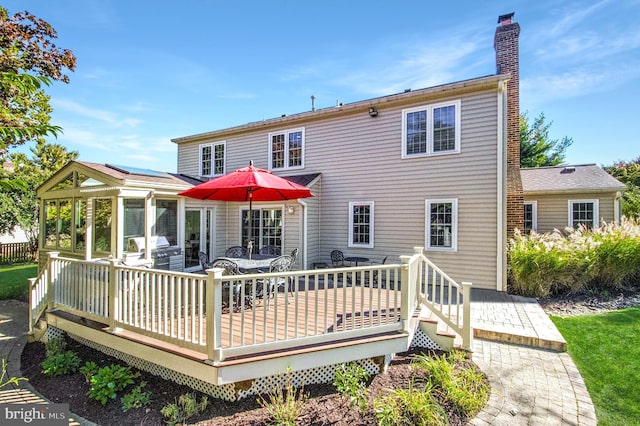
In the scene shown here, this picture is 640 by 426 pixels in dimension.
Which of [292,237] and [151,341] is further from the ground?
[292,237]

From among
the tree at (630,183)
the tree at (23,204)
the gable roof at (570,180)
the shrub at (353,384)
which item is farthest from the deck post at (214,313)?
the tree at (630,183)

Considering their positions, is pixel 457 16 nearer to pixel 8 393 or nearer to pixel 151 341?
pixel 151 341

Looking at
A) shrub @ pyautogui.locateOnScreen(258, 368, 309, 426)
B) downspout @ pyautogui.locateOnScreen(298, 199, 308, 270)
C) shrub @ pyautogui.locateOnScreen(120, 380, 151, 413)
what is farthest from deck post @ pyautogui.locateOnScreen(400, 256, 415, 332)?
downspout @ pyautogui.locateOnScreen(298, 199, 308, 270)

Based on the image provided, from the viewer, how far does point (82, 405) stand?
3.70 meters

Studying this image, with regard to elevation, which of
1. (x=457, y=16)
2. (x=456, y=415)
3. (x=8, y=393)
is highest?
(x=457, y=16)

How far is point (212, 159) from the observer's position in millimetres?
12609

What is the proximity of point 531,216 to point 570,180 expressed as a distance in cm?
230

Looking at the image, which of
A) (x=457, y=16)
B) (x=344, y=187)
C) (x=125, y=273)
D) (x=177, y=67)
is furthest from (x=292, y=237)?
(x=457, y=16)

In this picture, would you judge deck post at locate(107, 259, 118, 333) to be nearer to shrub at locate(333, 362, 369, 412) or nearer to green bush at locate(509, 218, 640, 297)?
shrub at locate(333, 362, 369, 412)

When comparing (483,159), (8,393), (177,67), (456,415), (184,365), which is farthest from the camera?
(177,67)

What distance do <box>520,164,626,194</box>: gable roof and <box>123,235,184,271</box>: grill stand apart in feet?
47.6

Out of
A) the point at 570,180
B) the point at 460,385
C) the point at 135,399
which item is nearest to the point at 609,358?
the point at 460,385

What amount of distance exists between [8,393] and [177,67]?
998 centimetres

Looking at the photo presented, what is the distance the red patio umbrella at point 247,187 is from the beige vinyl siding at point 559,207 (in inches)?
476
